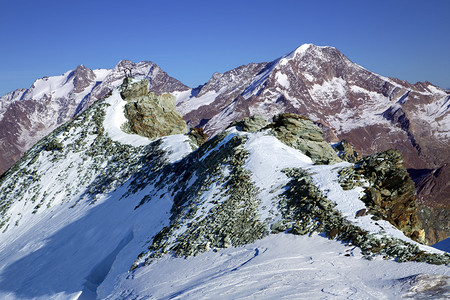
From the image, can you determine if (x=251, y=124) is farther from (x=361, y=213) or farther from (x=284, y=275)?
(x=284, y=275)

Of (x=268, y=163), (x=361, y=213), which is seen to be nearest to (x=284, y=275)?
(x=361, y=213)

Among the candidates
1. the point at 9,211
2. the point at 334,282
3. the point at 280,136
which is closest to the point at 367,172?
the point at 334,282

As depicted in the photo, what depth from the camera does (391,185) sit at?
19203 millimetres

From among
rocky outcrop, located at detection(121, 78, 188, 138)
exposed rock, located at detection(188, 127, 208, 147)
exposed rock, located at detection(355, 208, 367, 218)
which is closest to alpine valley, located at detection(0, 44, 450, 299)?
exposed rock, located at detection(355, 208, 367, 218)

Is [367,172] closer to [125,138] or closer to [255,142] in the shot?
[255,142]

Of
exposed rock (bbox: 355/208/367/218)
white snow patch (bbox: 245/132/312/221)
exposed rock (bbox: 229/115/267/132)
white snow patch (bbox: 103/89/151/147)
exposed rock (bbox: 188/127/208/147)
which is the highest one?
white snow patch (bbox: 103/89/151/147)

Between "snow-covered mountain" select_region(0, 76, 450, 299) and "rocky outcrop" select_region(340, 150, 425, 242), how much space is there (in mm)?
87

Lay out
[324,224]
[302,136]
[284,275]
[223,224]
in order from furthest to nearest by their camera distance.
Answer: [302,136] < [223,224] < [324,224] < [284,275]

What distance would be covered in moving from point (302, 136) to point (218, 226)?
48.8 ft

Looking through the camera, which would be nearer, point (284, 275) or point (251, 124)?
point (284, 275)

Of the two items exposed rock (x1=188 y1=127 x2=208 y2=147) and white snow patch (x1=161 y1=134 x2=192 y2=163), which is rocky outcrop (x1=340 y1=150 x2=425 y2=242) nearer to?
white snow patch (x1=161 y1=134 x2=192 y2=163)

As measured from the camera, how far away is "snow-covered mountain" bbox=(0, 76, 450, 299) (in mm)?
13344

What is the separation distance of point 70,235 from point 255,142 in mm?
A: 19175

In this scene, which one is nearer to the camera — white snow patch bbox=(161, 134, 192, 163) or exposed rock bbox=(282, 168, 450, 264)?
exposed rock bbox=(282, 168, 450, 264)
